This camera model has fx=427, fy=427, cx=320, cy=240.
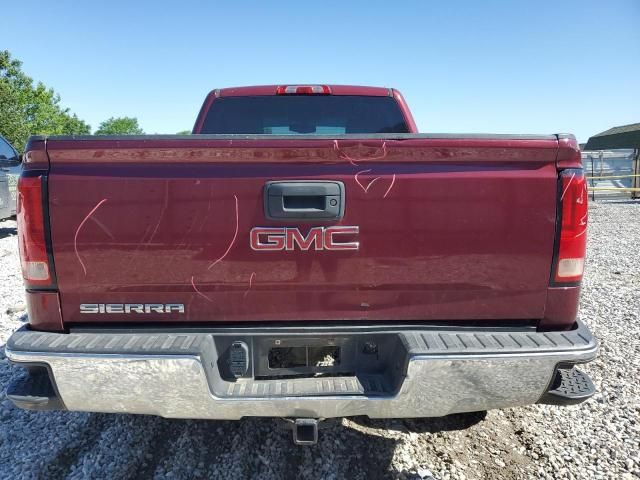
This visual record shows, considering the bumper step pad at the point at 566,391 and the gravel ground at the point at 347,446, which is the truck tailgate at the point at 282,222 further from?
the gravel ground at the point at 347,446

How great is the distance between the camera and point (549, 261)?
1932 mm

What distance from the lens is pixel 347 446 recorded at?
2.62 metres

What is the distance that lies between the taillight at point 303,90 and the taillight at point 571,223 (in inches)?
80.6

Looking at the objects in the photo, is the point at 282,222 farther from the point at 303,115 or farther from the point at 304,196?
the point at 303,115

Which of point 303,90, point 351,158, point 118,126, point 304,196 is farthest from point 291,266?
point 118,126

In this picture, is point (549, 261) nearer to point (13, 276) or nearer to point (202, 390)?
point (202, 390)

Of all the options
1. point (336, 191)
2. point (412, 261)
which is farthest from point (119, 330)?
point (412, 261)

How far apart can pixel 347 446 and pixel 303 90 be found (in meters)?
2.58

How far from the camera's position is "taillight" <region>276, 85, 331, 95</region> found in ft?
11.1

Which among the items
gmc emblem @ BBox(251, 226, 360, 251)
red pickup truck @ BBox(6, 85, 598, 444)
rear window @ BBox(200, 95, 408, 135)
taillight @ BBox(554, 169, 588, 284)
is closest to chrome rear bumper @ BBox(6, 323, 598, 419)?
red pickup truck @ BBox(6, 85, 598, 444)

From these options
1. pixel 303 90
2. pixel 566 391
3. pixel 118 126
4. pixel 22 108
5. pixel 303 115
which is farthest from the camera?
pixel 118 126

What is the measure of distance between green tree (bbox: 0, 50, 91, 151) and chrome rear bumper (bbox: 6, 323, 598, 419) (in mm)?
32510

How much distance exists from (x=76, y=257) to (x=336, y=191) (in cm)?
119

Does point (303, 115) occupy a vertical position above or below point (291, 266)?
above
